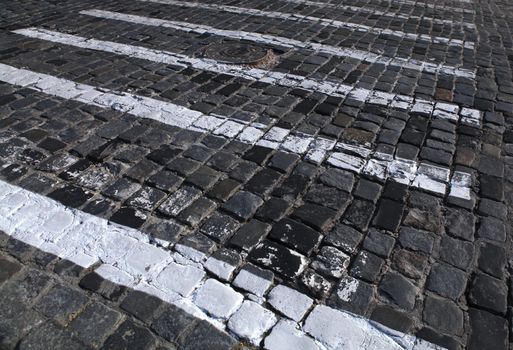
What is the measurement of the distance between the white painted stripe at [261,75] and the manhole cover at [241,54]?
179mm

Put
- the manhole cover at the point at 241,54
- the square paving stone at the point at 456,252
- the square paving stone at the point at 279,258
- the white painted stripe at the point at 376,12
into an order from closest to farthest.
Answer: the square paving stone at the point at 279,258, the square paving stone at the point at 456,252, the manhole cover at the point at 241,54, the white painted stripe at the point at 376,12

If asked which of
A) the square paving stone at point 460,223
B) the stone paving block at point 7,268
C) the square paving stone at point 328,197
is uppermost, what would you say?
the stone paving block at point 7,268

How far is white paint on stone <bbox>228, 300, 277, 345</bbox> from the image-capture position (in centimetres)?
264

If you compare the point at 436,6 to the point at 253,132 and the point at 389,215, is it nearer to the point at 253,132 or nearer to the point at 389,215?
the point at 253,132

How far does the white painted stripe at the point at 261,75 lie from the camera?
17.3 feet

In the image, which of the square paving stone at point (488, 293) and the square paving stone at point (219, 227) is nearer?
the square paving stone at point (488, 293)

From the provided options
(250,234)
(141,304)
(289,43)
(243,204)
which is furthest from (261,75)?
(141,304)

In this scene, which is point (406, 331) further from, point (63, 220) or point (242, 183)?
point (63, 220)

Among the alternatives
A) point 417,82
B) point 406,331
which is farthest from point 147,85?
point 406,331

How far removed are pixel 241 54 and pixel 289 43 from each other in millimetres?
948

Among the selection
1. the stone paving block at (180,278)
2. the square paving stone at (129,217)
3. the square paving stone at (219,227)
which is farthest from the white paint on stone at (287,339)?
the square paving stone at (129,217)

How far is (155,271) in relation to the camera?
3000mm

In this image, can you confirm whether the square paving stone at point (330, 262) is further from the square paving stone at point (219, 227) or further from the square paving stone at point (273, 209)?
the square paving stone at point (219, 227)

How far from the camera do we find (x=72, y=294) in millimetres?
2809
